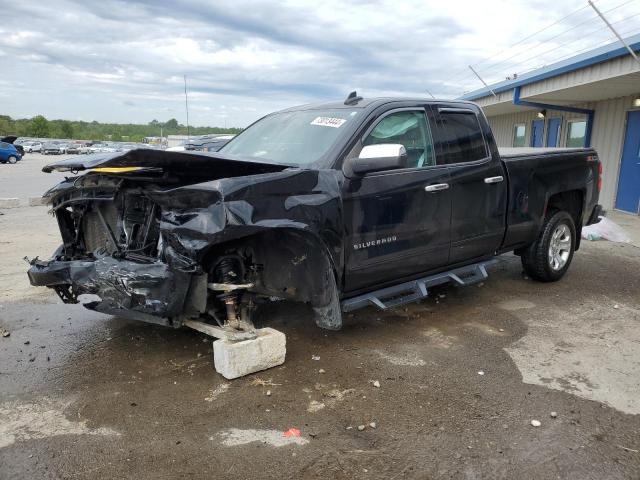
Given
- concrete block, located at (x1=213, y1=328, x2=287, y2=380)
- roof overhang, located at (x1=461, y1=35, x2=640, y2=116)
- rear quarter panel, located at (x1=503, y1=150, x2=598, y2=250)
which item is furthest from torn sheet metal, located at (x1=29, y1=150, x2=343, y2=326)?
roof overhang, located at (x1=461, y1=35, x2=640, y2=116)

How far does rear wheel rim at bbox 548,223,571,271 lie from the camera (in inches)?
243

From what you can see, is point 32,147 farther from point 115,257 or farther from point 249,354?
point 249,354

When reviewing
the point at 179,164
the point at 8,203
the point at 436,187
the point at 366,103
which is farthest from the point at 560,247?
the point at 8,203

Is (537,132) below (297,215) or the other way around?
the other way around

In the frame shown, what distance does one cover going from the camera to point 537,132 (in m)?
17.0

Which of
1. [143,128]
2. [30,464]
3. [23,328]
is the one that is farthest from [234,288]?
[143,128]

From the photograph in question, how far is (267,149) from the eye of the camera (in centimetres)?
461

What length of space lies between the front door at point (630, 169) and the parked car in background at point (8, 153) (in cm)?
3668

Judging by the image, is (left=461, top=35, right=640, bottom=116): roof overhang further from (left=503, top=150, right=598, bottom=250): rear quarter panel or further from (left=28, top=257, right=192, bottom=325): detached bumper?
(left=28, top=257, right=192, bottom=325): detached bumper

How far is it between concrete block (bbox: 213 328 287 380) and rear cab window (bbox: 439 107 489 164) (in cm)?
226

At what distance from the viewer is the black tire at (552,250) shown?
6.03 meters

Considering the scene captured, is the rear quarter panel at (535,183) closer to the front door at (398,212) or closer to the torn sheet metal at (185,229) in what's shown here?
the front door at (398,212)

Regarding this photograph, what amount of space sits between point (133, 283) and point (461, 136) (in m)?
3.29

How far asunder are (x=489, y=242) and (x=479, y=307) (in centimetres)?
72
